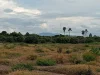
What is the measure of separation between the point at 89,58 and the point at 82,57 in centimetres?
69

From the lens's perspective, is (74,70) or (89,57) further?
(89,57)

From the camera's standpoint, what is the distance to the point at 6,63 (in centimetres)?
2433

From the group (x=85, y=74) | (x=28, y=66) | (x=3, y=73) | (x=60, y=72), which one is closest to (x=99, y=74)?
(x=85, y=74)

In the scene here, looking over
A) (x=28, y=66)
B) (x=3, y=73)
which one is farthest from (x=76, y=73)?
(x=3, y=73)

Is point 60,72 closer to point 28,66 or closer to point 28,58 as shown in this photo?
point 28,66

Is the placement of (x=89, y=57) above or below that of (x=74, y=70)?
above

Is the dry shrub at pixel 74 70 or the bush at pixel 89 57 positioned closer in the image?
the dry shrub at pixel 74 70

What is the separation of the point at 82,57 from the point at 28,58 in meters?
5.02

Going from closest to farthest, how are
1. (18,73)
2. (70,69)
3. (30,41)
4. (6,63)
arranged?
1. (18,73)
2. (70,69)
3. (6,63)
4. (30,41)

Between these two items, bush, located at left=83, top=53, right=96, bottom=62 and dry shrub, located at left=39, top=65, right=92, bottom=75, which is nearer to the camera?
dry shrub, located at left=39, top=65, right=92, bottom=75

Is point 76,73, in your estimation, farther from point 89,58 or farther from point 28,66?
point 89,58

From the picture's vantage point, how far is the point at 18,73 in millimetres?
15508

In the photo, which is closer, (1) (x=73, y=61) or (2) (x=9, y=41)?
(1) (x=73, y=61)

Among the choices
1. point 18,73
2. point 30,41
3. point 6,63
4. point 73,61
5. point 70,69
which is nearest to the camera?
point 18,73
